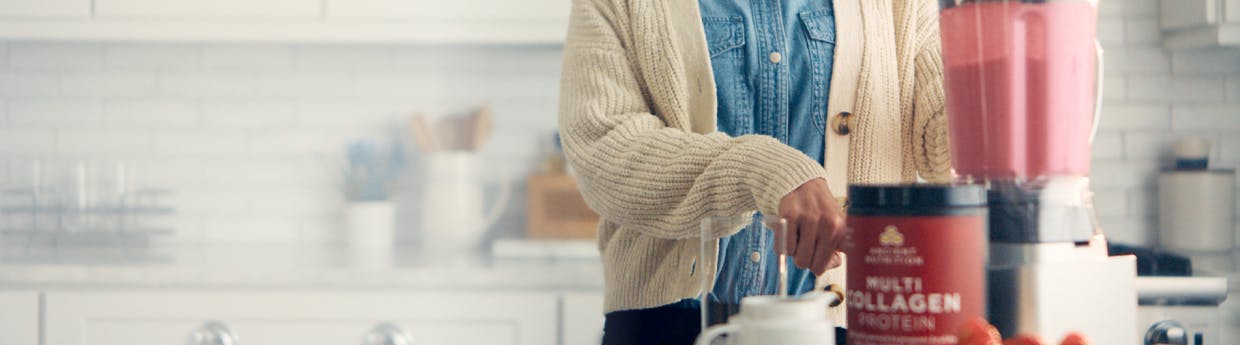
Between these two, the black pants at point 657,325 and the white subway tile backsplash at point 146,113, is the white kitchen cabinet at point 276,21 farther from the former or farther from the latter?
the black pants at point 657,325

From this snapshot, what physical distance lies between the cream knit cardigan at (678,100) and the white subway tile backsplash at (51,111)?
6.34 feet

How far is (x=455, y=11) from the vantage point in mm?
2588

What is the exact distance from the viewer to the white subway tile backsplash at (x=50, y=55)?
2830 mm

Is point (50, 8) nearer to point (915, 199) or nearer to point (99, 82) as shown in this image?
point (99, 82)

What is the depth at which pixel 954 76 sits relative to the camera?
85cm

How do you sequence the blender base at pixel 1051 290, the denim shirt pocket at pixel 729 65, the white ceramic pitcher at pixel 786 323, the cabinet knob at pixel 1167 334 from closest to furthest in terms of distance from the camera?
the white ceramic pitcher at pixel 786 323
the blender base at pixel 1051 290
the denim shirt pocket at pixel 729 65
the cabinet knob at pixel 1167 334

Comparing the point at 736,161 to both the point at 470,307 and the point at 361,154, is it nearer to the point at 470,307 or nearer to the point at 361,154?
the point at 470,307

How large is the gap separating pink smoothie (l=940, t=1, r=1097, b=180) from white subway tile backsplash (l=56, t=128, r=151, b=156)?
7.96 feet

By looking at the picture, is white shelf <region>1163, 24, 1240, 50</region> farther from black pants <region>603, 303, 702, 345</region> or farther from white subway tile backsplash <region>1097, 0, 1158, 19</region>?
black pants <region>603, 303, 702, 345</region>

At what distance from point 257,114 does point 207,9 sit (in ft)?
1.19

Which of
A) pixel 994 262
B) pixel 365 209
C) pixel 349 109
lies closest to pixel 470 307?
pixel 365 209

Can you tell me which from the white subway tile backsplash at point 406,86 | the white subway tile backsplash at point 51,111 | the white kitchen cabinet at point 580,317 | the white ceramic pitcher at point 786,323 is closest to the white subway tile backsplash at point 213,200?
the white subway tile backsplash at point 51,111

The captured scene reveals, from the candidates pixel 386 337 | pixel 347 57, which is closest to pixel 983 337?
pixel 386 337

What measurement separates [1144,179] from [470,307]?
146 centimetres
